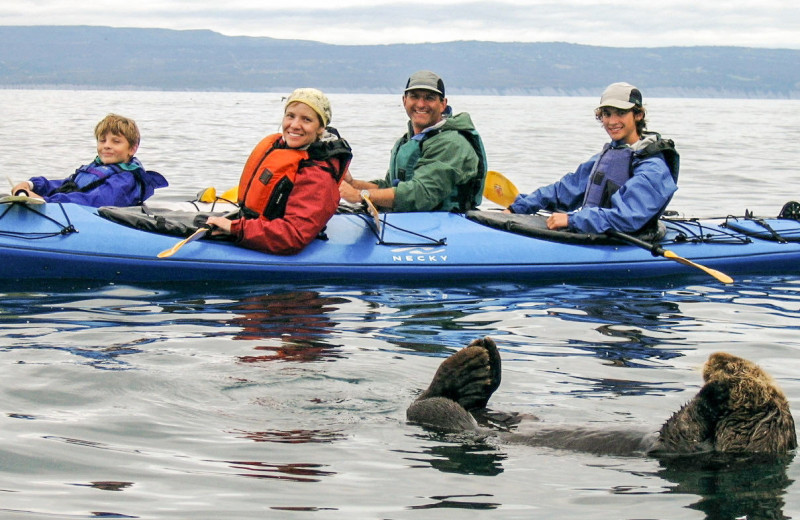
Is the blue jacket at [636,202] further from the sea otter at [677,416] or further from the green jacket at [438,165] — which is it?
the sea otter at [677,416]

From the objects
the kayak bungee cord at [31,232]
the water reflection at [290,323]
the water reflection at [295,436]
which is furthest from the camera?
the kayak bungee cord at [31,232]

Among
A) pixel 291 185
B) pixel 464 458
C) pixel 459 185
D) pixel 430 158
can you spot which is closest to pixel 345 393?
pixel 464 458

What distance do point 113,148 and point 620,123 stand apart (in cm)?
379

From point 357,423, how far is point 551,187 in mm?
4929

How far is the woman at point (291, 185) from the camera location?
7297mm

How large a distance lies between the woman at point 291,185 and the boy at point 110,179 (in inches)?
36.6

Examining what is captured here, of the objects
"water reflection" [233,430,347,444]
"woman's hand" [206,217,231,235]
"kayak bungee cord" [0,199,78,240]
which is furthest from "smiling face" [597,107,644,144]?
"water reflection" [233,430,347,444]

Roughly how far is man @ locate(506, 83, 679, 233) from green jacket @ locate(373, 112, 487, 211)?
0.77 meters

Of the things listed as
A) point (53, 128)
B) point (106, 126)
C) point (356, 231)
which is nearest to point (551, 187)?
point (356, 231)

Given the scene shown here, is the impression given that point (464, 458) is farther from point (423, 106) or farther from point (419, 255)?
point (423, 106)

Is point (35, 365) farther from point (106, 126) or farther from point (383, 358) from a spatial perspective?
point (106, 126)

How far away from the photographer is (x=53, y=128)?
2958cm

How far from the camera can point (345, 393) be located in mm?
4836

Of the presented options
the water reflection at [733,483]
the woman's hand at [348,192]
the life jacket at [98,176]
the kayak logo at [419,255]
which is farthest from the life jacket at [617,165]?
the water reflection at [733,483]
